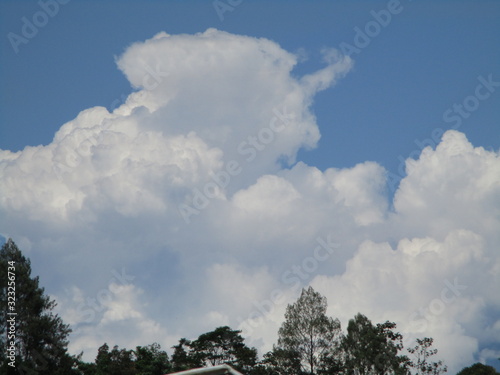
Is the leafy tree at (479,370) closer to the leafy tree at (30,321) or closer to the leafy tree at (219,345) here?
the leafy tree at (219,345)

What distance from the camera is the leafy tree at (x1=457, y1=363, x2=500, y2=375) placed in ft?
318

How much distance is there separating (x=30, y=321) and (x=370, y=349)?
1616 inches

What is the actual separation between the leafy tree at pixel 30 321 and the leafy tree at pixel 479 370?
78.2 meters

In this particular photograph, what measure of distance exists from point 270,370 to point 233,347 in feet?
45.6

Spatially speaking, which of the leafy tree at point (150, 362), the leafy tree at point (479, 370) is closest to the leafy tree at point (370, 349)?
the leafy tree at point (150, 362)

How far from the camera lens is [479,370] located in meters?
98.6

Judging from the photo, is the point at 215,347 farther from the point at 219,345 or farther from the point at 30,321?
the point at 30,321

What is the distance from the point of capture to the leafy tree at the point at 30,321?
48875 mm

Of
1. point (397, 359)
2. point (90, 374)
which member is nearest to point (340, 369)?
point (397, 359)

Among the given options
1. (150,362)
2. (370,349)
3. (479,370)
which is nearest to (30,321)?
(150,362)

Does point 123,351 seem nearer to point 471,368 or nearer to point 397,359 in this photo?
point 397,359

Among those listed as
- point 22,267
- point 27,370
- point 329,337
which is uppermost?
point 22,267

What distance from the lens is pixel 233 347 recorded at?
82062mm

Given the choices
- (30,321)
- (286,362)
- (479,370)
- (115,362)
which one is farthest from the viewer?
(479,370)
